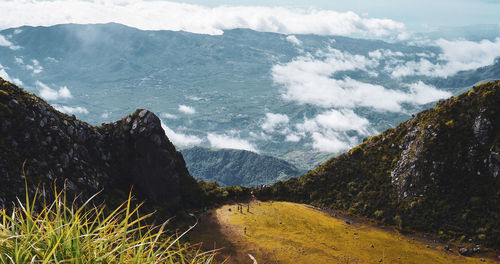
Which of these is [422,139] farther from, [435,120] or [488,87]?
[488,87]

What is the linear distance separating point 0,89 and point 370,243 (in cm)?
7211

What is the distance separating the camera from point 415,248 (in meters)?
63.2

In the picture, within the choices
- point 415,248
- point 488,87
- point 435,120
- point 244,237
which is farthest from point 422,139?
point 244,237

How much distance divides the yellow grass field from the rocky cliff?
14.7 meters

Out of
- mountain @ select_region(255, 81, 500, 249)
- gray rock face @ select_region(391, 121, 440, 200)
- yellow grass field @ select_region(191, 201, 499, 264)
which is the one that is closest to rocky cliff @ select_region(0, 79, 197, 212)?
yellow grass field @ select_region(191, 201, 499, 264)

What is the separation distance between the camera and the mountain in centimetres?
6894

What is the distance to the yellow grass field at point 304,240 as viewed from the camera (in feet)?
190

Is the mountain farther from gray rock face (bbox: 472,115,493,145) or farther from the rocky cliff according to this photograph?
the rocky cliff

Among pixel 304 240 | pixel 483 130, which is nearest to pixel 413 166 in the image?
pixel 483 130

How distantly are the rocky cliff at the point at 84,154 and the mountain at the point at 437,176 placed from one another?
39.1 meters

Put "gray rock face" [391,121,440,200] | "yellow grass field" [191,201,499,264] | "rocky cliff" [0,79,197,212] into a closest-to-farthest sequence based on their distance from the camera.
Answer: "rocky cliff" [0,79,197,212] → "yellow grass field" [191,201,499,264] → "gray rock face" [391,121,440,200]

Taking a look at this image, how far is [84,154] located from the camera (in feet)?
229

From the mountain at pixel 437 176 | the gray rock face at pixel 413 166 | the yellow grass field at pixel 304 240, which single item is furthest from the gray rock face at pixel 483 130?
the yellow grass field at pixel 304 240

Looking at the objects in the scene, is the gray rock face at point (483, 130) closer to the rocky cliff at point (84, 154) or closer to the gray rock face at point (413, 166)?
the gray rock face at point (413, 166)
